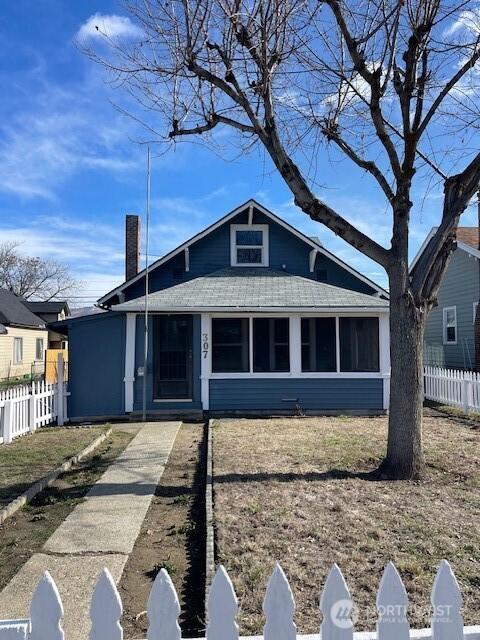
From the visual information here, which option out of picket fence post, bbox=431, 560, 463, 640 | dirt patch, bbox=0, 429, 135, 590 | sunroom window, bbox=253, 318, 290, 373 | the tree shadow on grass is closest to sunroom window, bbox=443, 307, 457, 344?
sunroom window, bbox=253, 318, 290, 373

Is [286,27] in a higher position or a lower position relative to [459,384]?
higher

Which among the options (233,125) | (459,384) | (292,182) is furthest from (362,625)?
(459,384)

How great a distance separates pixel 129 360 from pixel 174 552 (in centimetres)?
866

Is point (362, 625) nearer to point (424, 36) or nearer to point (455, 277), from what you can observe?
point (424, 36)

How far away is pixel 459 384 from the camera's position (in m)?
13.0

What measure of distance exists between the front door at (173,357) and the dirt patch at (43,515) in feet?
16.4

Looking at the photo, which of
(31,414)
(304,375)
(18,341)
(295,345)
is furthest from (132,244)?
Result: (18,341)

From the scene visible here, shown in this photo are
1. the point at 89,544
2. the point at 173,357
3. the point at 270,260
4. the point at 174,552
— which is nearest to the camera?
the point at 174,552

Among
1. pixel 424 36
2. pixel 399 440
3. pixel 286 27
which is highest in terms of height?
pixel 286 27

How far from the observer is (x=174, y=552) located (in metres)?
4.41

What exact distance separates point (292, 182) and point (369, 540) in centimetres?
462

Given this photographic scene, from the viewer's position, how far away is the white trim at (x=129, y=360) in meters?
12.7

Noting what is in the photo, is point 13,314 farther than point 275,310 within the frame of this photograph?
Yes

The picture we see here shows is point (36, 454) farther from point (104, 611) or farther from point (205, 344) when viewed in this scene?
point (104, 611)
